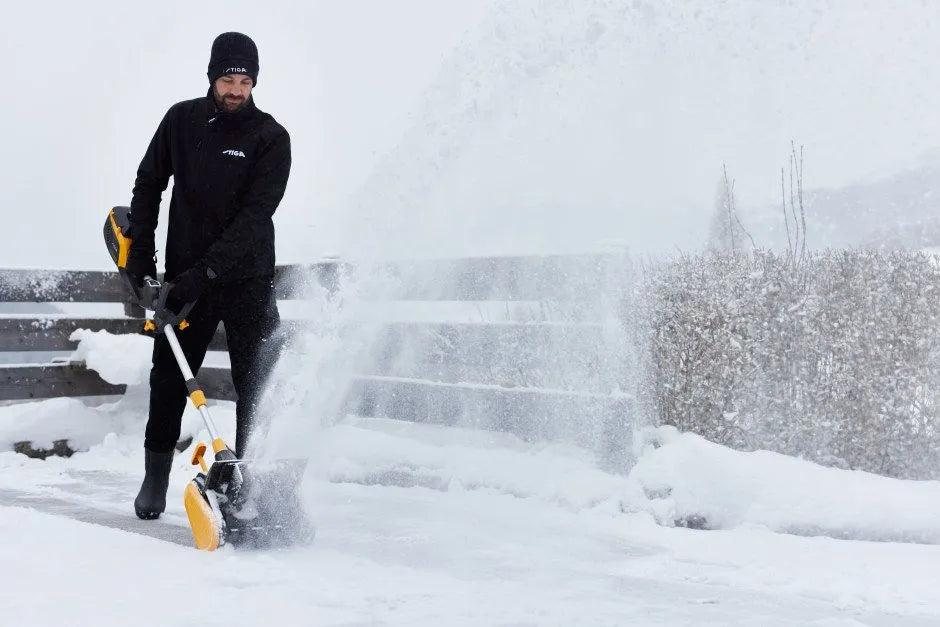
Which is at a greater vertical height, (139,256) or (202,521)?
(139,256)

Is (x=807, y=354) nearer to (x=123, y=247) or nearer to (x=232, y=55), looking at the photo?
(x=232, y=55)

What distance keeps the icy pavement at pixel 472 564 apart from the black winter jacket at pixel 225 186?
3.67ft

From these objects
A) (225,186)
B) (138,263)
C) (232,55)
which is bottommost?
(138,263)

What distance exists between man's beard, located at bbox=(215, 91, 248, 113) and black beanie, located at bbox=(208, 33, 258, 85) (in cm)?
9

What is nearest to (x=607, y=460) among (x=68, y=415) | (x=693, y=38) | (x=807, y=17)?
(x=693, y=38)

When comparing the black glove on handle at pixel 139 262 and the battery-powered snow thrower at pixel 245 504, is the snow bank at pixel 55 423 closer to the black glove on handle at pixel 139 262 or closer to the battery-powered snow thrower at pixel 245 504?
the black glove on handle at pixel 139 262

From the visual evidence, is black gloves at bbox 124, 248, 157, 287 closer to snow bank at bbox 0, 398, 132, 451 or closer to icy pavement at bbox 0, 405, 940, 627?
icy pavement at bbox 0, 405, 940, 627

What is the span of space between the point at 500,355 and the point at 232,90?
2176 millimetres

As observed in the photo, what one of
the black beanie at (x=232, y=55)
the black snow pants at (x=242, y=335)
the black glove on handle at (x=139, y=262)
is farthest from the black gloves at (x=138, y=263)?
the black beanie at (x=232, y=55)

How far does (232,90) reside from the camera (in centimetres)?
392

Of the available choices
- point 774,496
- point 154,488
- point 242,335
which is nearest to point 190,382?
point 242,335

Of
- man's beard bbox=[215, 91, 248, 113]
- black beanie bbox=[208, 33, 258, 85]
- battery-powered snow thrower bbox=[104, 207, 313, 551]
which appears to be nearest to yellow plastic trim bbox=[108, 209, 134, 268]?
man's beard bbox=[215, 91, 248, 113]

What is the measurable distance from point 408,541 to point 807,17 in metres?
6.97

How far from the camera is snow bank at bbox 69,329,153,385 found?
6.58 meters
